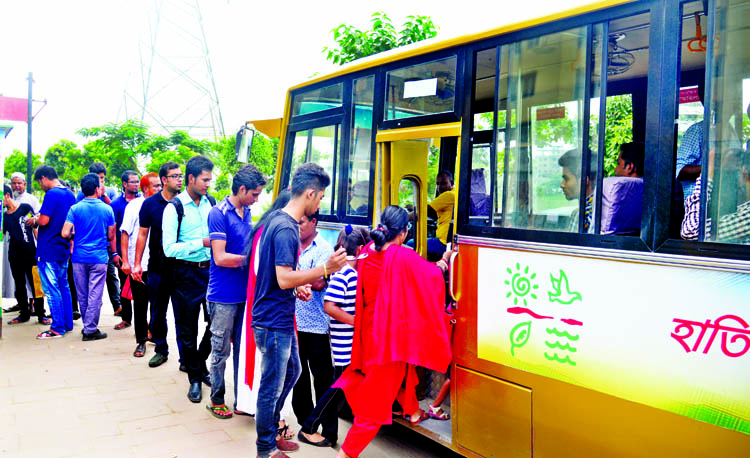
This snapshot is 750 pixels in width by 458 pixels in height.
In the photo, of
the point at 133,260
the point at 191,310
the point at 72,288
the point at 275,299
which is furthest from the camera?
the point at 72,288

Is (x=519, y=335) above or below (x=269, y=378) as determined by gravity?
above

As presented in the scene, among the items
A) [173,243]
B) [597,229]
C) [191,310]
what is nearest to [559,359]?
[597,229]

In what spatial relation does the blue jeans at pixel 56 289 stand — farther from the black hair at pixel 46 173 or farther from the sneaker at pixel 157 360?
the sneaker at pixel 157 360

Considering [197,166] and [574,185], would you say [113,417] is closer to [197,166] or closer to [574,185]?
[197,166]

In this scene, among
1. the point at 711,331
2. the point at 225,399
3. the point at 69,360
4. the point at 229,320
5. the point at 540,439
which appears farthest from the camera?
the point at 69,360

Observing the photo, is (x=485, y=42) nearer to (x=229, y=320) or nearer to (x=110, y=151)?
(x=229, y=320)

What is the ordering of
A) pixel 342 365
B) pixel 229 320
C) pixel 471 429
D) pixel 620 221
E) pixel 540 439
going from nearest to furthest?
pixel 620 221
pixel 540 439
pixel 471 429
pixel 342 365
pixel 229 320

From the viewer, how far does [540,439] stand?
11.1ft

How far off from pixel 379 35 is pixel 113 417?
8.85m

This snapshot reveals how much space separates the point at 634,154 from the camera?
136 inches

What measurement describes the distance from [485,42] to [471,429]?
264 centimetres

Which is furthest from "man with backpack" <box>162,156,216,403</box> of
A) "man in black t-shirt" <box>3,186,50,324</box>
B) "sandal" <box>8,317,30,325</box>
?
"sandal" <box>8,317,30,325</box>

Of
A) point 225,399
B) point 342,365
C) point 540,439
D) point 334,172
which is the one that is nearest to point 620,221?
point 540,439

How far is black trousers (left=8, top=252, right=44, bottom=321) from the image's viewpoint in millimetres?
8781
